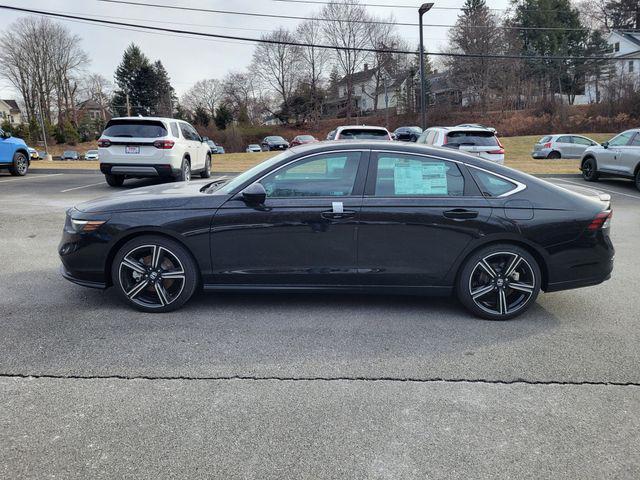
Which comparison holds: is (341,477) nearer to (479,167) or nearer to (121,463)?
(121,463)

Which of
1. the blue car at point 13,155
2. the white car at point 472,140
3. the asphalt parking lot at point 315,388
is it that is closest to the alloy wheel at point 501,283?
the asphalt parking lot at point 315,388

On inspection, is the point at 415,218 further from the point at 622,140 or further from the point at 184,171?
the point at 622,140

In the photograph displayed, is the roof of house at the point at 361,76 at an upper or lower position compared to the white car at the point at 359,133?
upper

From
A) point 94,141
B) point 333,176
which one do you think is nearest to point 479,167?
point 333,176

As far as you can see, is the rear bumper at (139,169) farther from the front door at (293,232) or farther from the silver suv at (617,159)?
the silver suv at (617,159)

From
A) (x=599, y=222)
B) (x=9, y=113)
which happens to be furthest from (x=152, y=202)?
(x=9, y=113)

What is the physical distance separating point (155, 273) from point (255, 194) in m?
1.14

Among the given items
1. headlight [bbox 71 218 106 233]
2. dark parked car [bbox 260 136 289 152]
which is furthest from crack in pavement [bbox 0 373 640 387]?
dark parked car [bbox 260 136 289 152]

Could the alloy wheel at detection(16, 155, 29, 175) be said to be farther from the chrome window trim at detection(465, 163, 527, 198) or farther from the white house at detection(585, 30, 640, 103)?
the white house at detection(585, 30, 640, 103)

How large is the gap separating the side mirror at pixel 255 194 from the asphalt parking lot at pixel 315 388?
1004 millimetres

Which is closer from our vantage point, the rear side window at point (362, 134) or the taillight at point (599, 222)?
the taillight at point (599, 222)

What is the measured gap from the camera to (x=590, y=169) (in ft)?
48.8

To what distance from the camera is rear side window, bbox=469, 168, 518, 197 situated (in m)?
4.40

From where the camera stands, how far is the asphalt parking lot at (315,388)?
2529 millimetres
